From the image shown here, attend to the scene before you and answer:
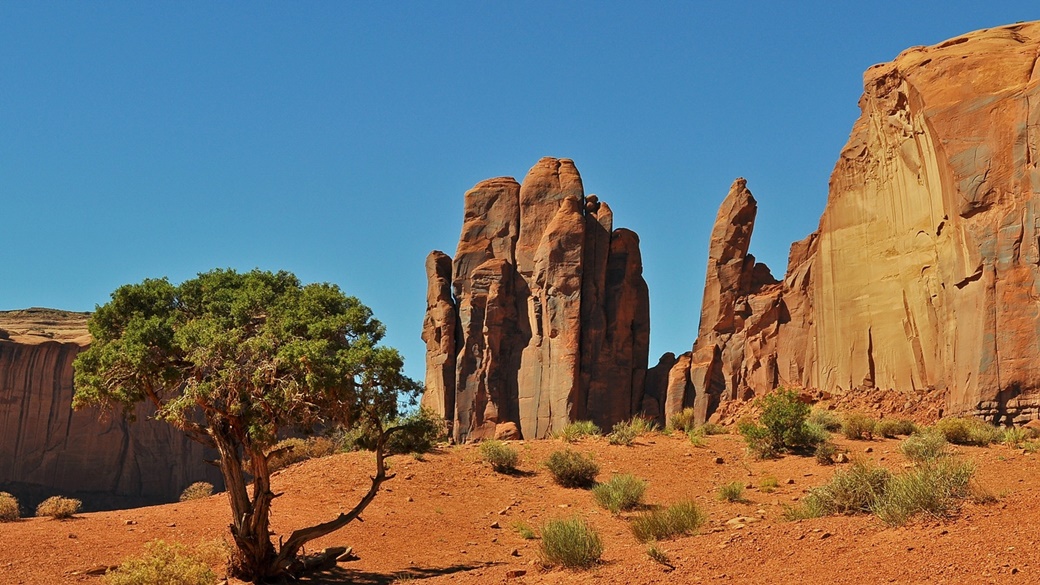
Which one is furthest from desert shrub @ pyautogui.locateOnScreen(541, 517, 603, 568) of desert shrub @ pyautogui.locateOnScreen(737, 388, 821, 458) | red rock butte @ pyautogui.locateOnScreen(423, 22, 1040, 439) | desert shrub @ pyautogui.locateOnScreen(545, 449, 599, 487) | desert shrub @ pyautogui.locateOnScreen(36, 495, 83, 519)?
red rock butte @ pyautogui.locateOnScreen(423, 22, 1040, 439)

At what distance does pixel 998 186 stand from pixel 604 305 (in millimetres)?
31591

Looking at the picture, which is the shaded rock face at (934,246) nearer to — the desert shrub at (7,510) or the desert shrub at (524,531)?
the desert shrub at (524,531)

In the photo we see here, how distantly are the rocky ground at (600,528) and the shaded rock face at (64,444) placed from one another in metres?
49.1

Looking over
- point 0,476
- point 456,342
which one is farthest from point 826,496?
point 0,476

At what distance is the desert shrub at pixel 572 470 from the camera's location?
27422 mm

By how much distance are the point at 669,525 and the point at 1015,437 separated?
16.0 m

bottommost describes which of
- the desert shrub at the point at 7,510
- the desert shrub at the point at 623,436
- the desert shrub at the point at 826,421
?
the desert shrub at the point at 7,510

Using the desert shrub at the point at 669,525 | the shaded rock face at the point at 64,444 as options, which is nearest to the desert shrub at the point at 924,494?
the desert shrub at the point at 669,525

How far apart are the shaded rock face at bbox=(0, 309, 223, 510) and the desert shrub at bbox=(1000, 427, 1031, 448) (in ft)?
185

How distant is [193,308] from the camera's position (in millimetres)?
18828

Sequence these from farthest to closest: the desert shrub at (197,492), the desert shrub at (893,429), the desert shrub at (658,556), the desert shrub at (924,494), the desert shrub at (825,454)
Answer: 1. the desert shrub at (197,492)
2. the desert shrub at (893,429)
3. the desert shrub at (825,454)
4. the desert shrub at (658,556)
5. the desert shrub at (924,494)

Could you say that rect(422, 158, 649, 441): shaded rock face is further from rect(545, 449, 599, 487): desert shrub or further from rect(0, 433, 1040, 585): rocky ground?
rect(545, 449, 599, 487): desert shrub

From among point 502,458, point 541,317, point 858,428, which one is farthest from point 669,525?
point 541,317

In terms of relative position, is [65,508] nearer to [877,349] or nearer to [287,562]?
[287,562]
